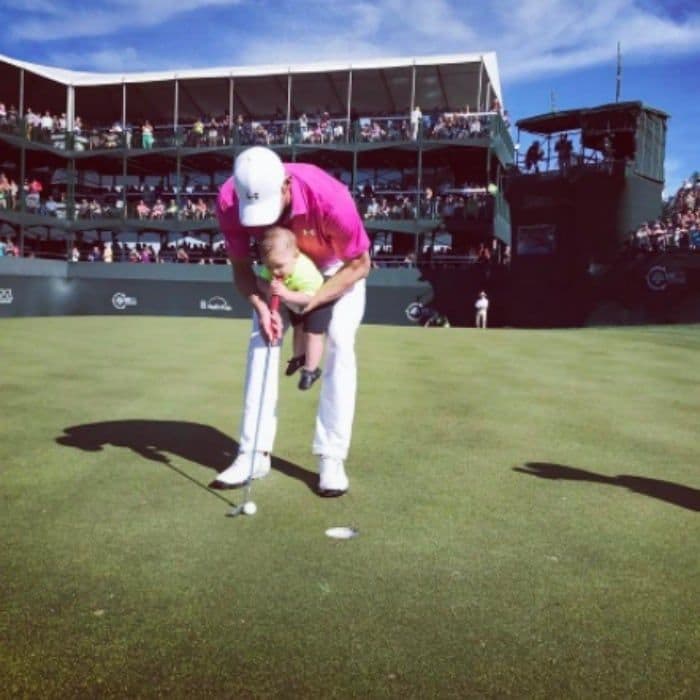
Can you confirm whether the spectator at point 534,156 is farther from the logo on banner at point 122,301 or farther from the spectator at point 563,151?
the logo on banner at point 122,301

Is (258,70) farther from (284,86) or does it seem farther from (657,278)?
(657,278)

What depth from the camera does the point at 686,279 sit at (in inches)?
993

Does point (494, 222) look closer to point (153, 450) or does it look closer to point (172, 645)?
point (153, 450)

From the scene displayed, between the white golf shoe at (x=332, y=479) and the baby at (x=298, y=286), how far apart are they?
1.73 ft

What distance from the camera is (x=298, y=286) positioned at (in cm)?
469

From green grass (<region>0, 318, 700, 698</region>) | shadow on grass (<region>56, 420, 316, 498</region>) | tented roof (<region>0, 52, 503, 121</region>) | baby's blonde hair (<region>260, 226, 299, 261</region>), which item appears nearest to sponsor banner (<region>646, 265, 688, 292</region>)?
tented roof (<region>0, 52, 503, 121</region>)

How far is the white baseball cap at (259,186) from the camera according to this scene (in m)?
4.21

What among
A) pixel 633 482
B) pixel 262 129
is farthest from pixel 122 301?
pixel 633 482

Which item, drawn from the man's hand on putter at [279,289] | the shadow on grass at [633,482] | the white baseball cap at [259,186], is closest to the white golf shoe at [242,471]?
the man's hand on putter at [279,289]

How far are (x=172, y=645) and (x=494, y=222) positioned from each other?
32269mm

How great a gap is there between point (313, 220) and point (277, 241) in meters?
0.28

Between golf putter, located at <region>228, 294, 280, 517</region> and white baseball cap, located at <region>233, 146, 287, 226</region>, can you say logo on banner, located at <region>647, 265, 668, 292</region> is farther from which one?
white baseball cap, located at <region>233, 146, 287, 226</region>

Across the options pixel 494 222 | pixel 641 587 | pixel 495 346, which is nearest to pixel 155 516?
pixel 641 587

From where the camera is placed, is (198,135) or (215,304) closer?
(215,304)
